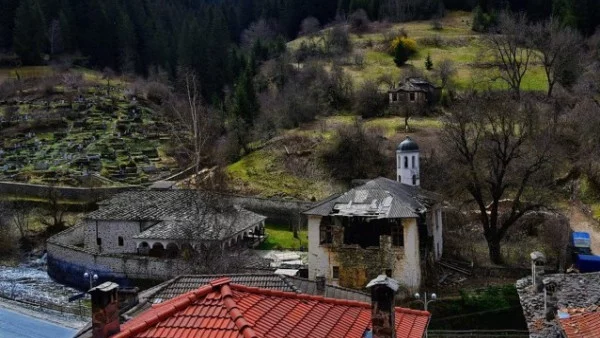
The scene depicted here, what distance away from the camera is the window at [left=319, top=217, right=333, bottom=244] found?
2964 centimetres

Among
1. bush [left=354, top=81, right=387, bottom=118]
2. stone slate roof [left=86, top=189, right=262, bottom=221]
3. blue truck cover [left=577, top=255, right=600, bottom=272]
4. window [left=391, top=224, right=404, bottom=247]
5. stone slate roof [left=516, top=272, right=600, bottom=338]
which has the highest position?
bush [left=354, top=81, right=387, bottom=118]

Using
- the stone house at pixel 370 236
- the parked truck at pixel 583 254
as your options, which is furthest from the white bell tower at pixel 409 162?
the parked truck at pixel 583 254

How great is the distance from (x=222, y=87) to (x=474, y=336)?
184 feet

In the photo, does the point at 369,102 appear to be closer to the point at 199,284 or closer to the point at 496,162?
the point at 496,162

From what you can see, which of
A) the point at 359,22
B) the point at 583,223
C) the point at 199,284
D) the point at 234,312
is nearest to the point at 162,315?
the point at 234,312

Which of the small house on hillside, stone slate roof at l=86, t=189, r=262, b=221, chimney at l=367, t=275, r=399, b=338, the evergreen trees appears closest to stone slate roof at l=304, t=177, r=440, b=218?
stone slate roof at l=86, t=189, r=262, b=221

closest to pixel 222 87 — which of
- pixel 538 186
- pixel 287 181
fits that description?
pixel 287 181

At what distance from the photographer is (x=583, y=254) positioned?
96.0ft

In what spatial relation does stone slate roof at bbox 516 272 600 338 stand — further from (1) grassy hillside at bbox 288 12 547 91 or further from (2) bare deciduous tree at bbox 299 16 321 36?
(2) bare deciduous tree at bbox 299 16 321 36

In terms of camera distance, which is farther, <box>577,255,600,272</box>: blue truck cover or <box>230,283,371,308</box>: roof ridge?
<box>577,255,600,272</box>: blue truck cover

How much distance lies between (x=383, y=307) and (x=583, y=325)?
15.0 ft

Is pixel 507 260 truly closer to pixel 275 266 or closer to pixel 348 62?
pixel 275 266

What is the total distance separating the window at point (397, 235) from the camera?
28453 millimetres

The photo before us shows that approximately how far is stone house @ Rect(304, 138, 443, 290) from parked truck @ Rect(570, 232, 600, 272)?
602 cm
